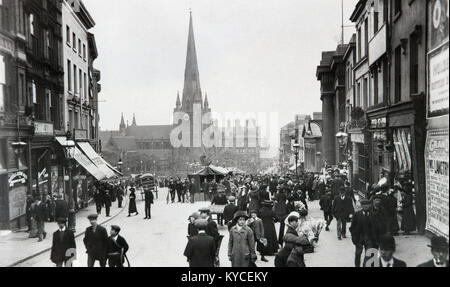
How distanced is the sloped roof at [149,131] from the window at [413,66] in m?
155

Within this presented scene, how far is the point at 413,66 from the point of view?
15000 mm

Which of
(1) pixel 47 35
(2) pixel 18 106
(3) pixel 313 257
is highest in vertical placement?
(1) pixel 47 35

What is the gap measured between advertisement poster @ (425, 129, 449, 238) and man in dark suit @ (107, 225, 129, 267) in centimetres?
647

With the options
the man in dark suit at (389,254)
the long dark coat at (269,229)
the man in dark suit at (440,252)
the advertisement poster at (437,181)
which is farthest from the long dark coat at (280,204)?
the man in dark suit at (440,252)

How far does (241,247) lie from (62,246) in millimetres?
3952

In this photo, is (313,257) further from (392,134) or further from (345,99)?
(345,99)

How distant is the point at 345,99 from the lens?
36375 mm

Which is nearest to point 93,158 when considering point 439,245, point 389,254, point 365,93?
point 365,93

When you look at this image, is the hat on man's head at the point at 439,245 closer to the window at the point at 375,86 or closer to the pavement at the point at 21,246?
the pavement at the point at 21,246

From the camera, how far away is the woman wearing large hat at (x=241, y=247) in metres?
10.4

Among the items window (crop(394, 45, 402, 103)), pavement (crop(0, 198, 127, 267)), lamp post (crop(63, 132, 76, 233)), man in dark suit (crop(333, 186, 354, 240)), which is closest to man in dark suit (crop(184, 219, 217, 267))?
pavement (crop(0, 198, 127, 267))

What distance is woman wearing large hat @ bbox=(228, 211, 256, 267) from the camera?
1041 centimetres
